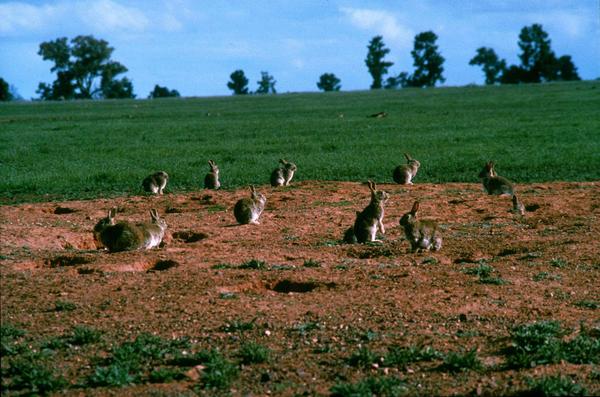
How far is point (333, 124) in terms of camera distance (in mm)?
41375

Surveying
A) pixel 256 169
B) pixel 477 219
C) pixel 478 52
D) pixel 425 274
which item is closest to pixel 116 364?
pixel 425 274

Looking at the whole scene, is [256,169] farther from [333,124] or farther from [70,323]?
[333,124]

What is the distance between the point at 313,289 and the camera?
8.79 m

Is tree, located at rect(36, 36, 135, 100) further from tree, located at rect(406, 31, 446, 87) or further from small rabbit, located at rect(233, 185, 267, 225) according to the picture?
small rabbit, located at rect(233, 185, 267, 225)

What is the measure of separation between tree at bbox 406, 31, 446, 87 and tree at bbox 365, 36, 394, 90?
810 centimetres

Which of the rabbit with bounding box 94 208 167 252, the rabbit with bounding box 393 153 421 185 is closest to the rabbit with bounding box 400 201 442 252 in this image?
the rabbit with bounding box 94 208 167 252

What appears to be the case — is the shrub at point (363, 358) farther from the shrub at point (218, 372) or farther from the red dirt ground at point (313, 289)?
the shrub at point (218, 372)

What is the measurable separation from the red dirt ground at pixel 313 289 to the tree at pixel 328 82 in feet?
401

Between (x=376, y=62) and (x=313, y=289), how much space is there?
126 m

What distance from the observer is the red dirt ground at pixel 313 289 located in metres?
6.43

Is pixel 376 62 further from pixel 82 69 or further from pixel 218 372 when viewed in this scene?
pixel 218 372

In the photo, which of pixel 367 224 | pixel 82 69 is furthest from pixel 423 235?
pixel 82 69

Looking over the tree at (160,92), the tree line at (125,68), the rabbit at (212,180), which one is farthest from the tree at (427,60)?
the rabbit at (212,180)

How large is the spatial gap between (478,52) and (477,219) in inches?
4962
